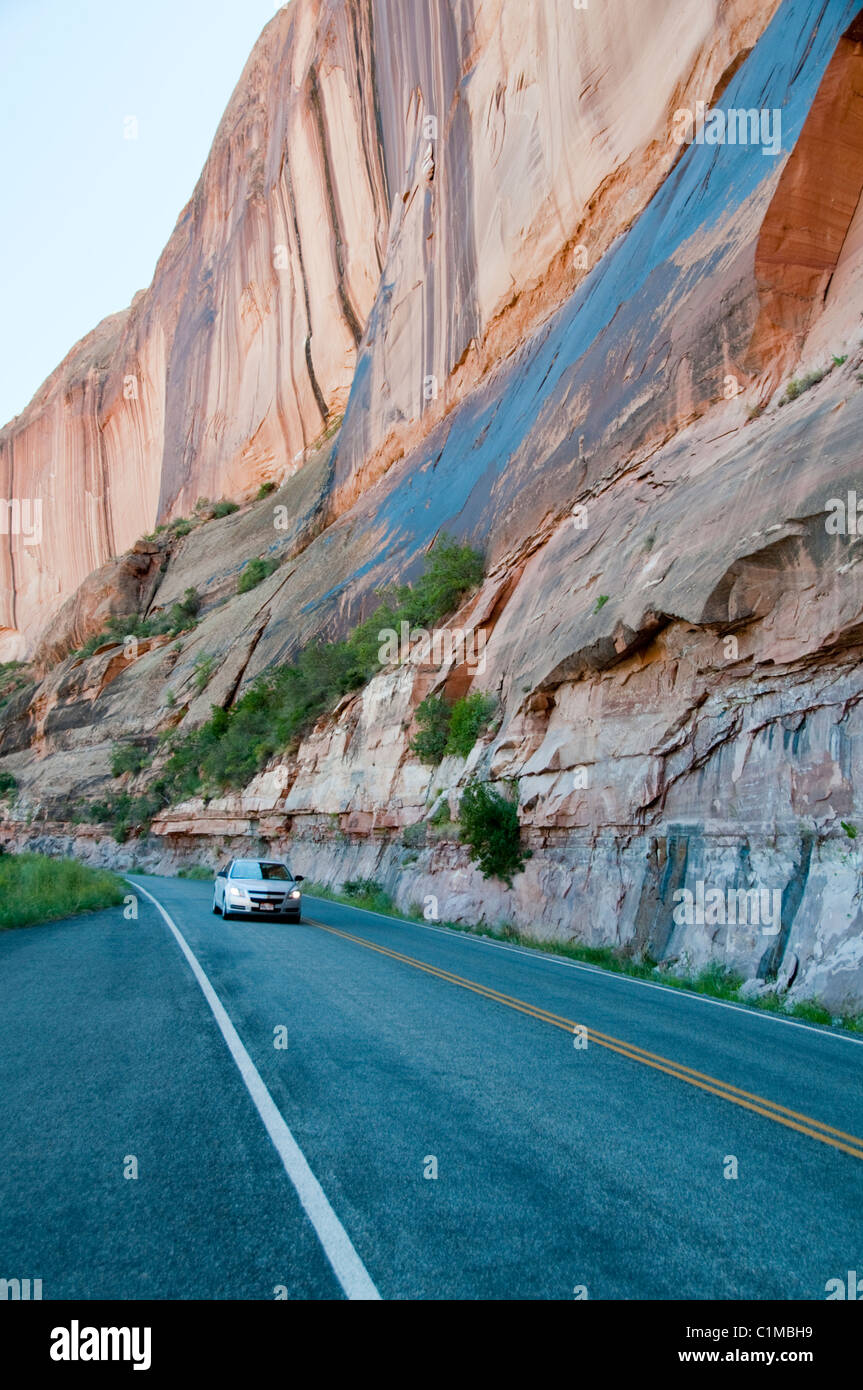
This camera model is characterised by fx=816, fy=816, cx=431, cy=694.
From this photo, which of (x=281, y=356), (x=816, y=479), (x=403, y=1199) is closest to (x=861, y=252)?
(x=816, y=479)

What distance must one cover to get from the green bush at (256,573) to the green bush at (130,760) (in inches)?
463

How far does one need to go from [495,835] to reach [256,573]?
37096 millimetres

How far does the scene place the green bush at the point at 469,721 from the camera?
21.0 m

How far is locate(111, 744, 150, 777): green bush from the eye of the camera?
45.0 m

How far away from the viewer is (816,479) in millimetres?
12141

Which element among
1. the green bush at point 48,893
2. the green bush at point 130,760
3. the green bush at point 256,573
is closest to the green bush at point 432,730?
the green bush at point 48,893

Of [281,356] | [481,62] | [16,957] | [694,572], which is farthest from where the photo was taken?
[281,356]

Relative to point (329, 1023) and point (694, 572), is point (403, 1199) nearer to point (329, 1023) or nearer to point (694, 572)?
point (329, 1023)

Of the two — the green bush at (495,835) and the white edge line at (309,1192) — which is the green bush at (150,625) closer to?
the green bush at (495,835)

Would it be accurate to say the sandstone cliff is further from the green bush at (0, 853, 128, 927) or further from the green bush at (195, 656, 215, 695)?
the green bush at (0, 853, 128, 927)

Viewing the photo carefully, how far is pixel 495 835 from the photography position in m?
17.2

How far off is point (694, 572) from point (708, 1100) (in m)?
10.4
